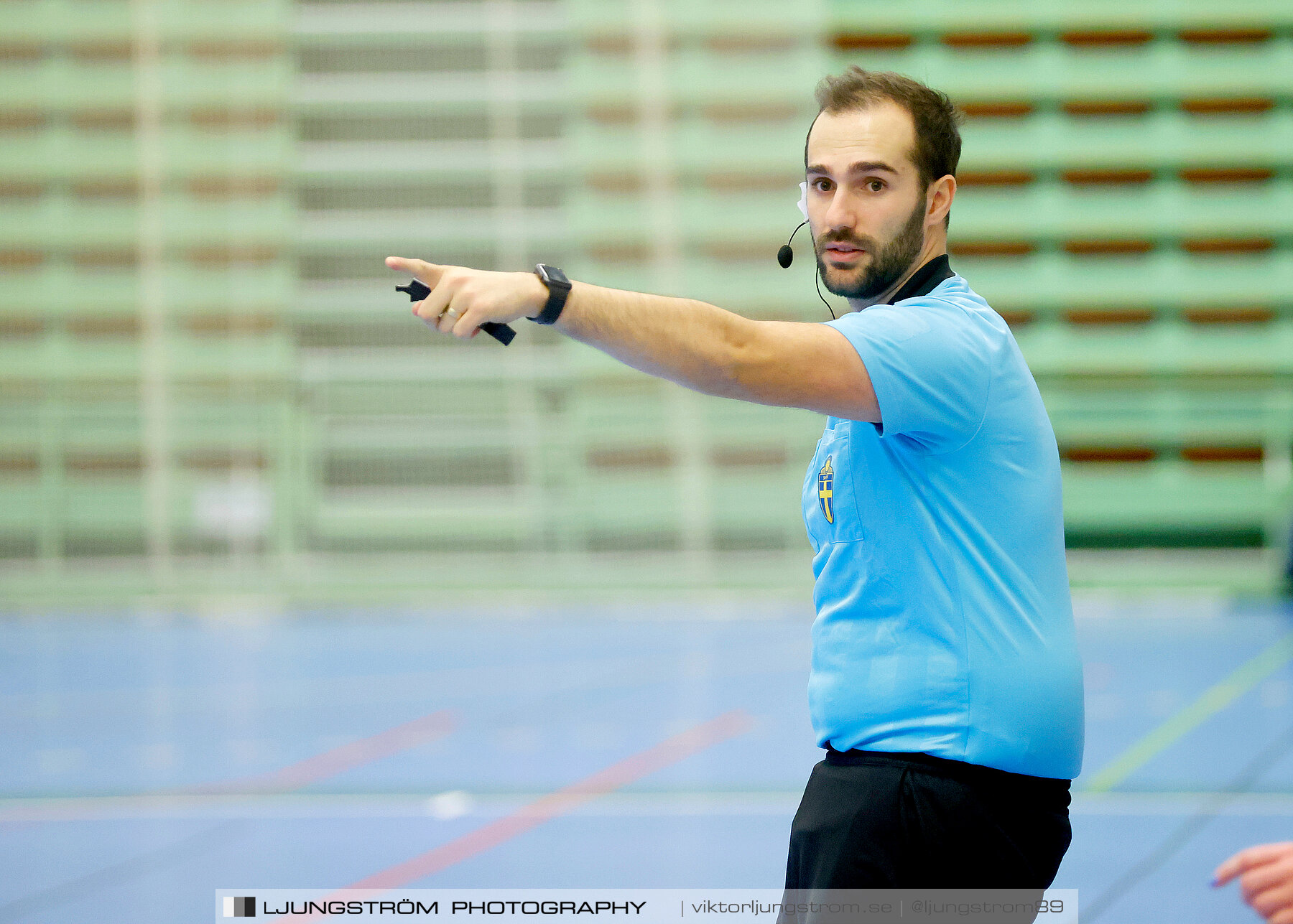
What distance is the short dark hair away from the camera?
77.2 inches

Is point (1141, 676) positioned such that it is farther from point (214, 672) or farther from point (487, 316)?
point (487, 316)

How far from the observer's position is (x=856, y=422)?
1.93 meters

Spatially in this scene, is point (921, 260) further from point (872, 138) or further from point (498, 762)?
point (498, 762)

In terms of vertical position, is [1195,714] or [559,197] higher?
[559,197]

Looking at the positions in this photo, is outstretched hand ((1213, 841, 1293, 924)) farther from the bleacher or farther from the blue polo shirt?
→ the bleacher

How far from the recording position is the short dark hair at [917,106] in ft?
6.44

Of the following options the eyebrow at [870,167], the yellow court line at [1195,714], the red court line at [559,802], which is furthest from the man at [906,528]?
the yellow court line at [1195,714]

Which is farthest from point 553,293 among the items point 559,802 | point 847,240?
point 559,802

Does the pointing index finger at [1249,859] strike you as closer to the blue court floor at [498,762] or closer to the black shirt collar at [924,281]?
the black shirt collar at [924,281]

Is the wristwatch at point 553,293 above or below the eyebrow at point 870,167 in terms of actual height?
below

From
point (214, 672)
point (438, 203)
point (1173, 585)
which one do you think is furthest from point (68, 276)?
point (1173, 585)

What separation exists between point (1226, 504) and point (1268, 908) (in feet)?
54.2

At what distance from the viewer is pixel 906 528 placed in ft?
6.07

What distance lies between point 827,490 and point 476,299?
2.09 ft
